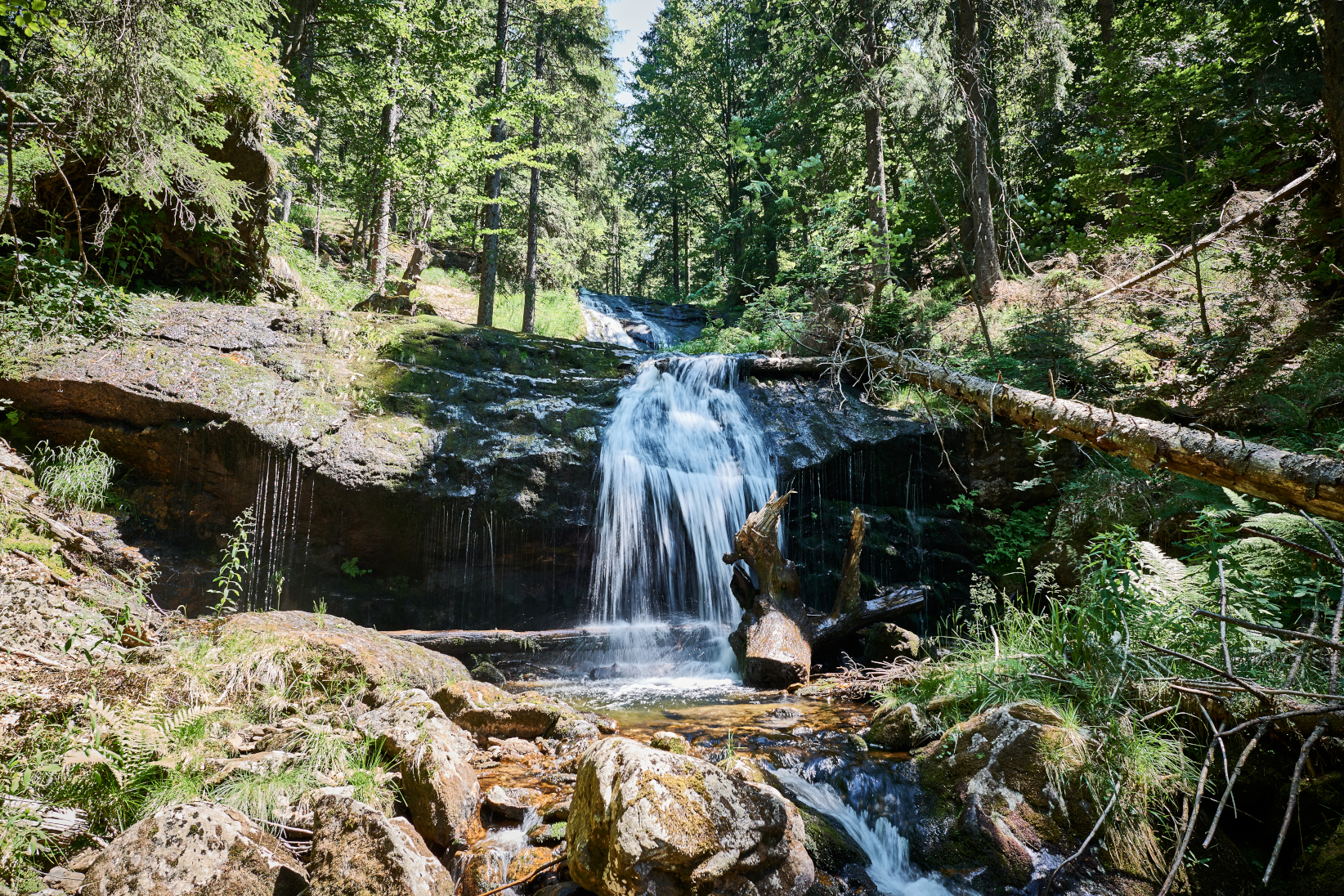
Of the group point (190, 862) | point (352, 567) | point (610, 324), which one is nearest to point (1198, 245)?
point (190, 862)

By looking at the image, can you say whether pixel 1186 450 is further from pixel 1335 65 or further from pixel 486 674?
pixel 486 674

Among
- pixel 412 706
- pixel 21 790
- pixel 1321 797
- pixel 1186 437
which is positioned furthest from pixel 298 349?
pixel 1321 797

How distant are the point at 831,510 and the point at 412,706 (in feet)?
22.1

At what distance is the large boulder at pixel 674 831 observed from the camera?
2.44 meters

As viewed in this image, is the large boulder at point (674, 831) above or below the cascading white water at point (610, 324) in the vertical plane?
below

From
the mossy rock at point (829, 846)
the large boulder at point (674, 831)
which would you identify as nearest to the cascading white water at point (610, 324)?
the mossy rock at point (829, 846)

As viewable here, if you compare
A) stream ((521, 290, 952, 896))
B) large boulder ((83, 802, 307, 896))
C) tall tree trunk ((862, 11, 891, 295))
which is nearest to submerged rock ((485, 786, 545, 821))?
large boulder ((83, 802, 307, 896))

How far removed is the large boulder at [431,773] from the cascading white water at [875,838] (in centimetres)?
182

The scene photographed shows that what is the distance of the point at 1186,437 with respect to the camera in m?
3.73

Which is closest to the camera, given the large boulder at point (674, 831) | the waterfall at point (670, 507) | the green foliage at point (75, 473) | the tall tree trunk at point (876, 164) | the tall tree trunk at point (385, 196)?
the large boulder at point (674, 831)

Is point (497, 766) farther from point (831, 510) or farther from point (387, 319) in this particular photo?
point (387, 319)

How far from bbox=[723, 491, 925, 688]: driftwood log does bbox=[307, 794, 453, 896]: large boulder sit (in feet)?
14.2

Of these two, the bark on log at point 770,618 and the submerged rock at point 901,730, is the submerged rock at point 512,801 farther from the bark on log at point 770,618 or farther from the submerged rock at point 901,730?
the bark on log at point 770,618

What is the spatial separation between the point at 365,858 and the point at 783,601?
16.6ft
